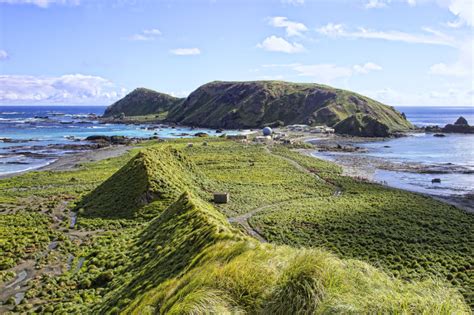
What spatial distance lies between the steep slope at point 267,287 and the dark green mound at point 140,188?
1957cm

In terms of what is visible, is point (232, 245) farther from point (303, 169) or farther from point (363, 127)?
point (363, 127)

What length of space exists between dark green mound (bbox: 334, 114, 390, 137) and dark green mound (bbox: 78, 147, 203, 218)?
125249 millimetres

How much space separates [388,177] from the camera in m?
76.6

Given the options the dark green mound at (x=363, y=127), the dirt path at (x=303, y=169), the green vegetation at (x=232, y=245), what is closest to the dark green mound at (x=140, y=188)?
the green vegetation at (x=232, y=245)

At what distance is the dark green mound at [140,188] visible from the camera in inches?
1665

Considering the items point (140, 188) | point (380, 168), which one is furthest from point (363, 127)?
point (140, 188)

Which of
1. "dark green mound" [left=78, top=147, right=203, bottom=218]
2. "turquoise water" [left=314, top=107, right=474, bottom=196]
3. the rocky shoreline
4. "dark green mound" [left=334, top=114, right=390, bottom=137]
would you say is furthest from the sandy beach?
"dark green mound" [left=334, top=114, right=390, bottom=137]

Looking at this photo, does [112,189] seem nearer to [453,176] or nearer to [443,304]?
[443,304]

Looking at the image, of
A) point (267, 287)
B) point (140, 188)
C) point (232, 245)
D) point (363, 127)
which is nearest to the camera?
point (267, 287)

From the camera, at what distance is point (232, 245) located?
1934cm

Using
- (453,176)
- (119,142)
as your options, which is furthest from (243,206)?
(119,142)

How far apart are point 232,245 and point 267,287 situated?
793 cm

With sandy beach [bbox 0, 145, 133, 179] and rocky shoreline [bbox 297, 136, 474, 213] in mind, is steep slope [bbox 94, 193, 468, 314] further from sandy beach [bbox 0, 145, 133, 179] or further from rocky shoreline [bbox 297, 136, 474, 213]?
sandy beach [bbox 0, 145, 133, 179]

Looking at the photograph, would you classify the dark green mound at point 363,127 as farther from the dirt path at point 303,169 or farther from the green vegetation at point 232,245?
the green vegetation at point 232,245
